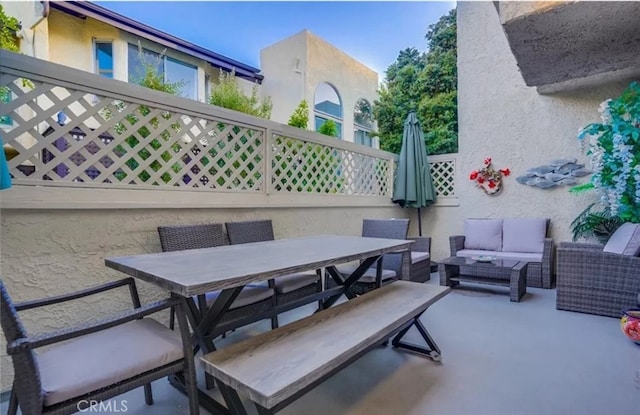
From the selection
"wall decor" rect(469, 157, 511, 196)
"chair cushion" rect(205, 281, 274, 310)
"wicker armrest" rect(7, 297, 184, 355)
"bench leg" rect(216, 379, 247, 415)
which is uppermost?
"wall decor" rect(469, 157, 511, 196)

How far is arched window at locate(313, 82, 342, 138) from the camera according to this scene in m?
7.70

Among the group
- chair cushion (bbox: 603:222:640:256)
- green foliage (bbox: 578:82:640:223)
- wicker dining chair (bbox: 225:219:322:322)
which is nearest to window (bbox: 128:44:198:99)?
wicker dining chair (bbox: 225:219:322:322)

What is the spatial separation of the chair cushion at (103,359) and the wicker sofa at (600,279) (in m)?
3.68

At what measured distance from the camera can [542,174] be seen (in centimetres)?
491

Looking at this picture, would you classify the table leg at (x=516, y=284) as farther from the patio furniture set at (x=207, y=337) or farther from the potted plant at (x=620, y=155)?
the patio furniture set at (x=207, y=337)

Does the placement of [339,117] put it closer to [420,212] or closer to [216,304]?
[420,212]

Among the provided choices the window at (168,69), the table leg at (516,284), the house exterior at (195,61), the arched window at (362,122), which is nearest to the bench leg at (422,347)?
the table leg at (516,284)

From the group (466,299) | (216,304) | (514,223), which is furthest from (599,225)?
(216,304)

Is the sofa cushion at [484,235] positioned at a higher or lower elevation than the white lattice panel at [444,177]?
lower

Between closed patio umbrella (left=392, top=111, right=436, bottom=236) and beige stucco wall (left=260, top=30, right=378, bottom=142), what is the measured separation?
2.53m

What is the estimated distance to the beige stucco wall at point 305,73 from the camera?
23.8 feet

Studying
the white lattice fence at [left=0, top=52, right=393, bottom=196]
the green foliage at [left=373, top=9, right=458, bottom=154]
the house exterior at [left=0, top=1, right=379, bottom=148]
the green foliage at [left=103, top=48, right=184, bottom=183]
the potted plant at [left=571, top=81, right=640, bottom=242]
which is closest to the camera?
the white lattice fence at [left=0, top=52, right=393, bottom=196]

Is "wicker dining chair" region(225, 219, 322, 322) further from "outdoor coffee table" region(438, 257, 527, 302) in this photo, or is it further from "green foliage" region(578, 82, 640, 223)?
"green foliage" region(578, 82, 640, 223)

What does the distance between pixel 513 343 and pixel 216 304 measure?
7.68ft
